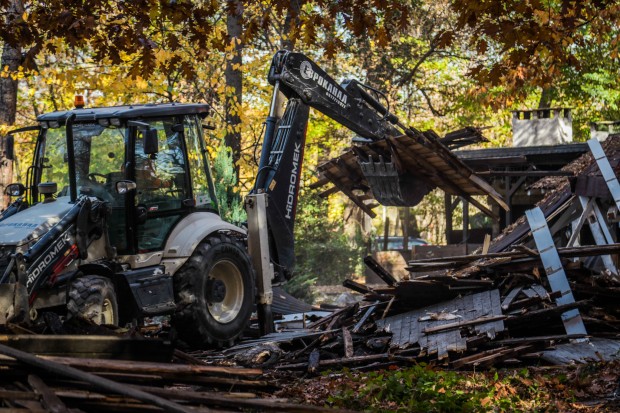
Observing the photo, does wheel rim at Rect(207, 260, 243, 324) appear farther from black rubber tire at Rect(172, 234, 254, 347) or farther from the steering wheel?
the steering wheel

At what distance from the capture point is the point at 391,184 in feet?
49.3

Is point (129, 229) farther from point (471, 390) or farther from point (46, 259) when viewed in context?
point (471, 390)

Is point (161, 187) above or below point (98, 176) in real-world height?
below

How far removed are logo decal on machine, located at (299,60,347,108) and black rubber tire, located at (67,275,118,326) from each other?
4.76 metres

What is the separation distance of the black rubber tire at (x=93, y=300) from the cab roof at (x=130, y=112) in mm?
2063

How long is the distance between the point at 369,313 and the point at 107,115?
411cm

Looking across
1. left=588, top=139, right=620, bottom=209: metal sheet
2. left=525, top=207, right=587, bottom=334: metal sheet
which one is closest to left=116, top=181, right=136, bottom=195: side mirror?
left=525, top=207, right=587, bottom=334: metal sheet

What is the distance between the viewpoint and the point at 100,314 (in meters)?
9.60

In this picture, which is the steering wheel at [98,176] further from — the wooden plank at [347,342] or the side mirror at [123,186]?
the wooden plank at [347,342]

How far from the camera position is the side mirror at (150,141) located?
10109mm

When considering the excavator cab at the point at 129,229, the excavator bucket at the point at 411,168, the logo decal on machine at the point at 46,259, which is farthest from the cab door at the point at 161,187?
the excavator bucket at the point at 411,168

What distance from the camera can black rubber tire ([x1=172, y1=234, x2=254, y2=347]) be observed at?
10.9m

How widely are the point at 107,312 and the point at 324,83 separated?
5.44m

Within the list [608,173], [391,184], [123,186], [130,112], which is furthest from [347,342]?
[608,173]
